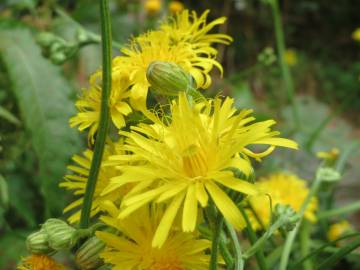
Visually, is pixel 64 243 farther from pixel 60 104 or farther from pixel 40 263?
pixel 60 104

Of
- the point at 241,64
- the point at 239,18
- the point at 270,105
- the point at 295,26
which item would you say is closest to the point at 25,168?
the point at 270,105

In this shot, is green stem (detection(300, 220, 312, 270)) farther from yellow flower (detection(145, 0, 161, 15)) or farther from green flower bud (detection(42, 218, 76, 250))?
yellow flower (detection(145, 0, 161, 15))

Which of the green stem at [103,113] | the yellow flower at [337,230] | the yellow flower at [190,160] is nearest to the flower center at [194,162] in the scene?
the yellow flower at [190,160]

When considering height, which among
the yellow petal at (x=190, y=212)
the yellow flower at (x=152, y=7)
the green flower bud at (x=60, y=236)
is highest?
the yellow flower at (x=152, y=7)

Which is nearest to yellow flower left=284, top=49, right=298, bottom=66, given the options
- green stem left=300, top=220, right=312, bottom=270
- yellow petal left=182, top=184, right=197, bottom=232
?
green stem left=300, top=220, right=312, bottom=270

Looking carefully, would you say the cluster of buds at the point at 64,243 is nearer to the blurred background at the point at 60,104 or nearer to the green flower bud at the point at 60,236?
the green flower bud at the point at 60,236

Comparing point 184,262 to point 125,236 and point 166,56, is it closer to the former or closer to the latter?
point 125,236

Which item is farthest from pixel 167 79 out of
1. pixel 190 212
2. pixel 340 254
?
pixel 340 254
